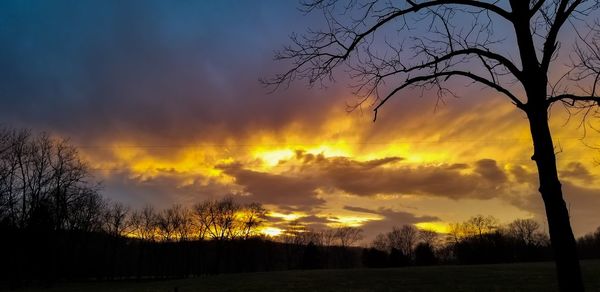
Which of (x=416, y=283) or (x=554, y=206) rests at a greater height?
(x=554, y=206)

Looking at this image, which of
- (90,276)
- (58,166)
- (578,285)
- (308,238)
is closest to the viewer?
(578,285)

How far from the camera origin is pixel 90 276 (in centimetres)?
9212

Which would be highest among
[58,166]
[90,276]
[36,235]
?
[58,166]

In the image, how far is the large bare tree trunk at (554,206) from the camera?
5.53 metres

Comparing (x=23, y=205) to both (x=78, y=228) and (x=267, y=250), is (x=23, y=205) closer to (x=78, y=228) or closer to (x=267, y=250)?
(x=78, y=228)

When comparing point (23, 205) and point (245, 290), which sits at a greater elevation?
point (23, 205)

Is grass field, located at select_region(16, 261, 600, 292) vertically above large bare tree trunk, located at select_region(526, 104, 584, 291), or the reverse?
large bare tree trunk, located at select_region(526, 104, 584, 291)

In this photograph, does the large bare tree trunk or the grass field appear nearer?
the large bare tree trunk

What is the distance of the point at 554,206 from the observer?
5.70 metres

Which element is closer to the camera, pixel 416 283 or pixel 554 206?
pixel 554 206

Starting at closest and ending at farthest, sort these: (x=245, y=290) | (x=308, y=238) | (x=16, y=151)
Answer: (x=245, y=290) → (x=16, y=151) → (x=308, y=238)

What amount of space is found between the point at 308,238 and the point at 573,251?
16753 centimetres

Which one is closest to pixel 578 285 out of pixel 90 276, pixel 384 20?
pixel 384 20

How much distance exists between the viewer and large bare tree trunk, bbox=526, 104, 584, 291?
5.53 meters
